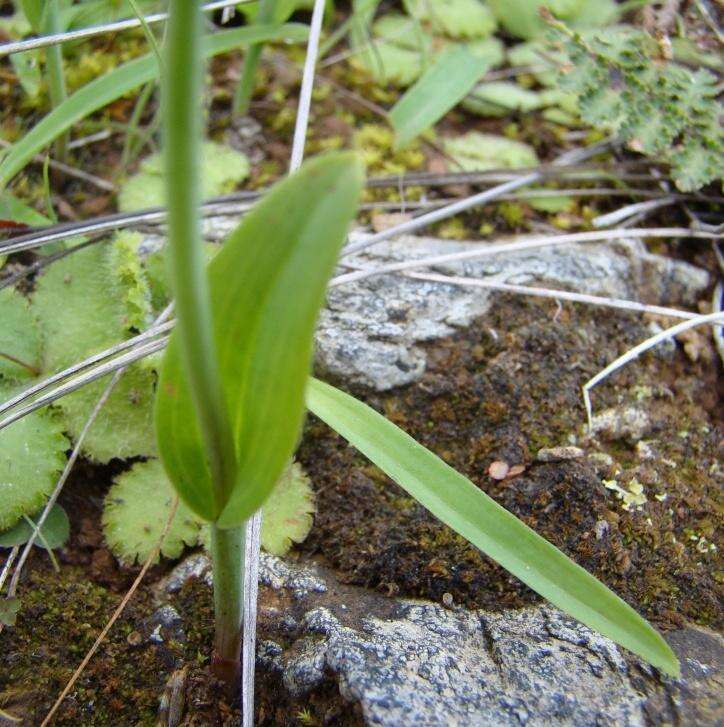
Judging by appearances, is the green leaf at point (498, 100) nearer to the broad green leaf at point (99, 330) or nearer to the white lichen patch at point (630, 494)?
the broad green leaf at point (99, 330)

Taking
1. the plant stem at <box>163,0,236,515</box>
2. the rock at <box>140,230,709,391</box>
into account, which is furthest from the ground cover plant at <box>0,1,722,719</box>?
the rock at <box>140,230,709,391</box>

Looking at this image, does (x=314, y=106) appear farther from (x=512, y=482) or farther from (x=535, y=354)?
(x=512, y=482)

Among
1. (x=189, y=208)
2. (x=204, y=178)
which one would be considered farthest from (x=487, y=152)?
(x=189, y=208)

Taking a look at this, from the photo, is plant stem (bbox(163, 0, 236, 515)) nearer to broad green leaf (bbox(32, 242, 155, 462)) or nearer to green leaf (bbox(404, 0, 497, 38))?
broad green leaf (bbox(32, 242, 155, 462))

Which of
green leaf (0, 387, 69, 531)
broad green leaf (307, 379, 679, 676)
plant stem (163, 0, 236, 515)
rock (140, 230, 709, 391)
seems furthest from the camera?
rock (140, 230, 709, 391)

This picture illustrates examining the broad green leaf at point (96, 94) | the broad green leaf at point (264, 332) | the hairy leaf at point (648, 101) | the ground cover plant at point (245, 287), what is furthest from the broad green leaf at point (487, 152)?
the broad green leaf at point (264, 332)

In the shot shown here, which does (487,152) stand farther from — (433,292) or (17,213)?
(17,213)

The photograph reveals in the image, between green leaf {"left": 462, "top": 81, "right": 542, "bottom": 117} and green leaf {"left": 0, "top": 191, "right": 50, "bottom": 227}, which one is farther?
green leaf {"left": 462, "top": 81, "right": 542, "bottom": 117}

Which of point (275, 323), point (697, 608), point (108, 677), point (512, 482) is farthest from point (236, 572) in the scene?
point (697, 608)
